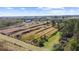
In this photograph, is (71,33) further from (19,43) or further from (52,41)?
(19,43)

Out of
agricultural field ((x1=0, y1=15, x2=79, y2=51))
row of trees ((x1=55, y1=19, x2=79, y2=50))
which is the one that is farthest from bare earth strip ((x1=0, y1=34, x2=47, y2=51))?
row of trees ((x1=55, y1=19, x2=79, y2=50))

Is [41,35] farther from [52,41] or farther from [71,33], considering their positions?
[71,33]

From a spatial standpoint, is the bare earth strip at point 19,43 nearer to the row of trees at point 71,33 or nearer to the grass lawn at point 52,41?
the grass lawn at point 52,41

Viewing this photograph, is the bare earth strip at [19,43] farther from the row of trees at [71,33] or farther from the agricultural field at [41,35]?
the row of trees at [71,33]

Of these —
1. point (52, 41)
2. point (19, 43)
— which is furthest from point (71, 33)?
point (19, 43)

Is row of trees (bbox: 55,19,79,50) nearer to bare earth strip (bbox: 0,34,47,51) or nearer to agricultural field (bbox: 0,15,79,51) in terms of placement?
agricultural field (bbox: 0,15,79,51)

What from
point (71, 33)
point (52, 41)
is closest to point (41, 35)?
point (52, 41)

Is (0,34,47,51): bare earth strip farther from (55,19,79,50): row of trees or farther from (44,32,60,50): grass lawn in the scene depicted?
(55,19,79,50): row of trees

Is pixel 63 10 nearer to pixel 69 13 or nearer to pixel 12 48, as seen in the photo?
pixel 69 13

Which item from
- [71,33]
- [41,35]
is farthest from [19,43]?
[71,33]

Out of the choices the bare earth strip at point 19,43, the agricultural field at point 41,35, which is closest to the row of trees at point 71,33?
the agricultural field at point 41,35
